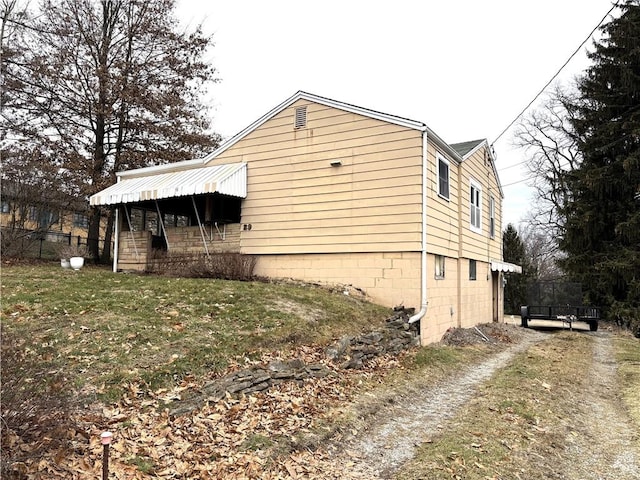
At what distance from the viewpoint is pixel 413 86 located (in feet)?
60.4

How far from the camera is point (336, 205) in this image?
40.1 ft

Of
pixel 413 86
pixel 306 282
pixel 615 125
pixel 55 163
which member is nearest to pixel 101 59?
pixel 55 163

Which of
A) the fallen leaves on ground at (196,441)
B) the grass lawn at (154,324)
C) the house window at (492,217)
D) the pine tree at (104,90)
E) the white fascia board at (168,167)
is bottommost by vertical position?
the fallen leaves on ground at (196,441)

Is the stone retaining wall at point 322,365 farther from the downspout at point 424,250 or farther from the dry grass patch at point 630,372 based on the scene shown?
the dry grass patch at point 630,372

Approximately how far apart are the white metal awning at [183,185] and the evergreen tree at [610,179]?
17405 millimetres

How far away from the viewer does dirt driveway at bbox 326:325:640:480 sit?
15.6 feet

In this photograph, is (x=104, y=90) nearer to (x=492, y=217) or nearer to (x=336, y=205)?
Result: (x=336, y=205)

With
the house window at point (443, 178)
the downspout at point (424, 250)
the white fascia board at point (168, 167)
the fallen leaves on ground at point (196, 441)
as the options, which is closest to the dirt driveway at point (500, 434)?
the fallen leaves on ground at point (196, 441)

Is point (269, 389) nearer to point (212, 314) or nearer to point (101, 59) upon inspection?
point (212, 314)

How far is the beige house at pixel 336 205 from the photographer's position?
1134cm

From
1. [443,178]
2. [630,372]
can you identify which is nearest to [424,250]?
[443,178]

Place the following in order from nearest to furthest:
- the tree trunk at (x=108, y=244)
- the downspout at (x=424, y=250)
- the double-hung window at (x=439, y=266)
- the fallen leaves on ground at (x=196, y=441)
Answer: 1. the fallen leaves on ground at (x=196, y=441)
2. the downspout at (x=424, y=250)
3. the double-hung window at (x=439, y=266)
4. the tree trunk at (x=108, y=244)

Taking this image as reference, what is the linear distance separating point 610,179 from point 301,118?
16645 millimetres

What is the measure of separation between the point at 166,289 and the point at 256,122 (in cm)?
625
